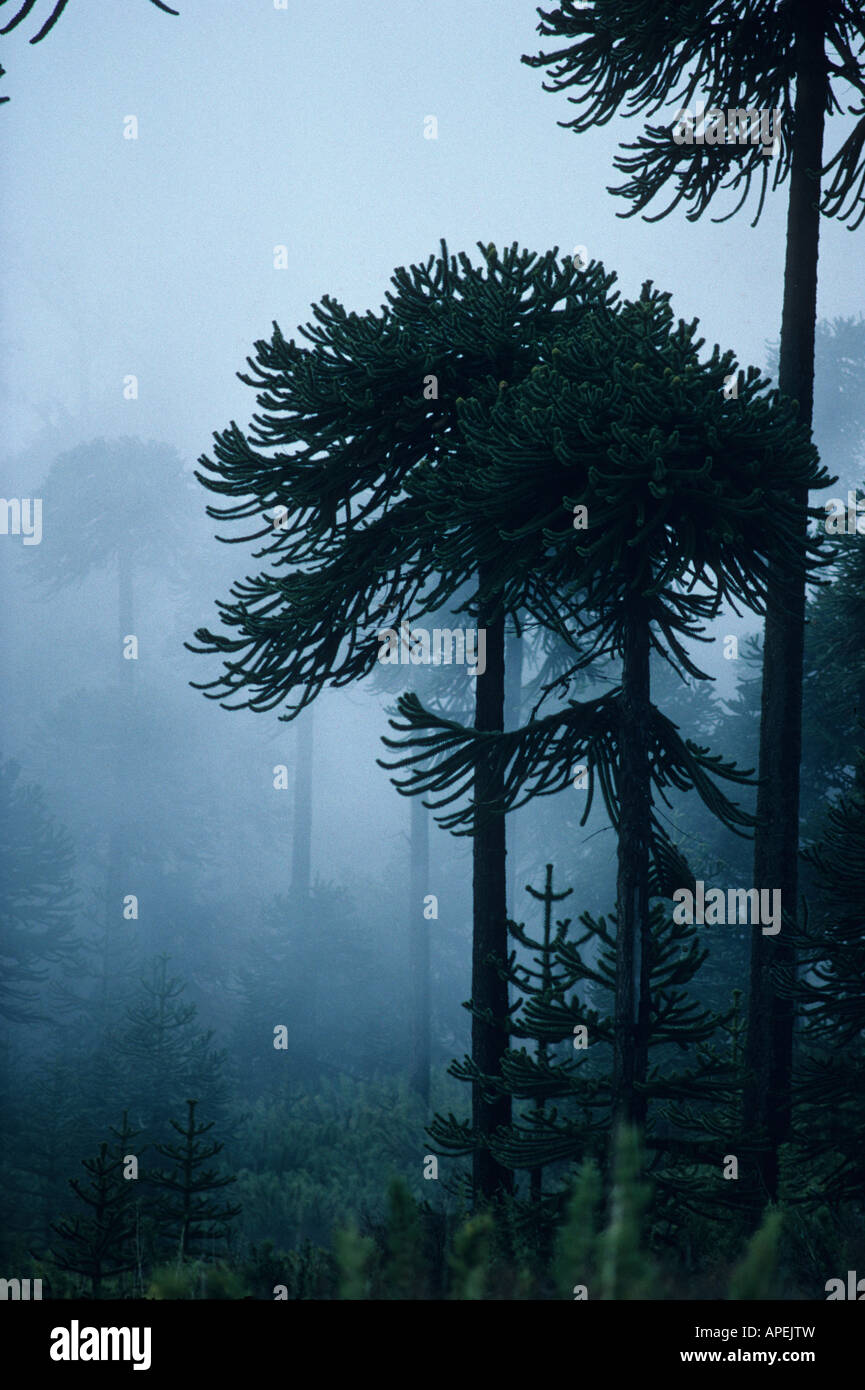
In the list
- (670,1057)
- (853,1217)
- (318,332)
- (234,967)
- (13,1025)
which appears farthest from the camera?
(234,967)

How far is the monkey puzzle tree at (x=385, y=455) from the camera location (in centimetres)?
711

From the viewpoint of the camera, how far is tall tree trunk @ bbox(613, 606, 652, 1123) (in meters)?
6.35

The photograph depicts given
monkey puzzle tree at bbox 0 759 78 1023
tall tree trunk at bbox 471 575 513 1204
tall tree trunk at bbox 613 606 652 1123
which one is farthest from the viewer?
monkey puzzle tree at bbox 0 759 78 1023

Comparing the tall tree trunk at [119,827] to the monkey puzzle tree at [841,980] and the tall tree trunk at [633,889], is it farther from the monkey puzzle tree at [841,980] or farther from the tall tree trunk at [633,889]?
the tall tree trunk at [633,889]

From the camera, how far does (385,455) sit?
299 inches

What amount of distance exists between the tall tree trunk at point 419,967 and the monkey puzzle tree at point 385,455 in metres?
13.7

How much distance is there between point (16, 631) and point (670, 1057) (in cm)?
4461

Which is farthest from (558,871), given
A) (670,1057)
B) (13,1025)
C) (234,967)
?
(13,1025)

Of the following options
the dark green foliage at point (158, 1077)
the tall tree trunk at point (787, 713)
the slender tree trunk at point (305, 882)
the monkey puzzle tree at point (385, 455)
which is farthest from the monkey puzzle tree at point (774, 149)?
the slender tree trunk at point (305, 882)

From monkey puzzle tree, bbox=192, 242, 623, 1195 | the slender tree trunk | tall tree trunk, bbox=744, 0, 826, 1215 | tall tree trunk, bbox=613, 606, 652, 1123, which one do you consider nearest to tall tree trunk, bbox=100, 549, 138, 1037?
the slender tree trunk

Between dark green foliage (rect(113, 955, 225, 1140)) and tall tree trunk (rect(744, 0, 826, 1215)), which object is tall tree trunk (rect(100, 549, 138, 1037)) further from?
tall tree trunk (rect(744, 0, 826, 1215))

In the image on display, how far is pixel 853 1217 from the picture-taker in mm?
8438

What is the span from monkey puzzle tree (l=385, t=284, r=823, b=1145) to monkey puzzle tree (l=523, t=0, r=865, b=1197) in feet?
6.28
